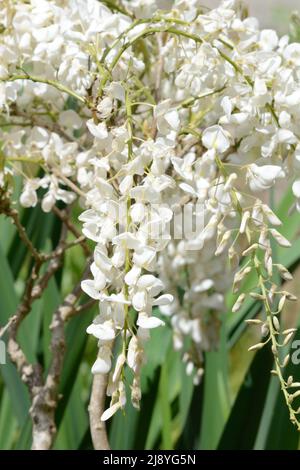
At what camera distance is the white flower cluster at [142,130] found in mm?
929

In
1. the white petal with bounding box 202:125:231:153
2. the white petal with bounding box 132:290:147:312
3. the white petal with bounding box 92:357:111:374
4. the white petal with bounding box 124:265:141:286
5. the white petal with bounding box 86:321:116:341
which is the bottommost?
the white petal with bounding box 92:357:111:374

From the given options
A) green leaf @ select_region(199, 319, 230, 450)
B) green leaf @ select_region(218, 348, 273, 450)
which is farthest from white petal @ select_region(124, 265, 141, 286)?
green leaf @ select_region(199, 319, 230, 450)

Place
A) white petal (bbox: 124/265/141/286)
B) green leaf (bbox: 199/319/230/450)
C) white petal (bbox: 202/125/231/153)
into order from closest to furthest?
white petal (bbox: 124/265/141/286) → white petal (bbox: 202/125/231/153) → green leaf (bbox: 199/319/230/450)

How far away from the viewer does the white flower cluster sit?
36.6 inches

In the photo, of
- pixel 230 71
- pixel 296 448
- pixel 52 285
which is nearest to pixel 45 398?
pixel 52 285

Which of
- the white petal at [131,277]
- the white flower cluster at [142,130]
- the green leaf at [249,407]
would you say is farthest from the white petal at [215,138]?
the green leaf at [249,407]

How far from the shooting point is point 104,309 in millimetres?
934

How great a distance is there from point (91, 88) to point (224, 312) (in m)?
0.66

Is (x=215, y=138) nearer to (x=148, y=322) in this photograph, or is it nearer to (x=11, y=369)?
(x=148, y=322)

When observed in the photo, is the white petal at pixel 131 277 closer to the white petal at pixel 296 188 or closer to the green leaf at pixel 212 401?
the white petal at pixel 296 188

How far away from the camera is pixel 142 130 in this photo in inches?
46.8

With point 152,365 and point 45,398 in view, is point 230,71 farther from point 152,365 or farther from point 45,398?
point 152,365

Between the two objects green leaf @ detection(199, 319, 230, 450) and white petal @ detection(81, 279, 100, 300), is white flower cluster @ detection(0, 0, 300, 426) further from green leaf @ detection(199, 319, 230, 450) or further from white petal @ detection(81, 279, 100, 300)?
green leaf @ detection(199, 319, 230, 450)

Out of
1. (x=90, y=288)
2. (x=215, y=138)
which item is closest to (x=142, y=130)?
(x=215, y=138)
